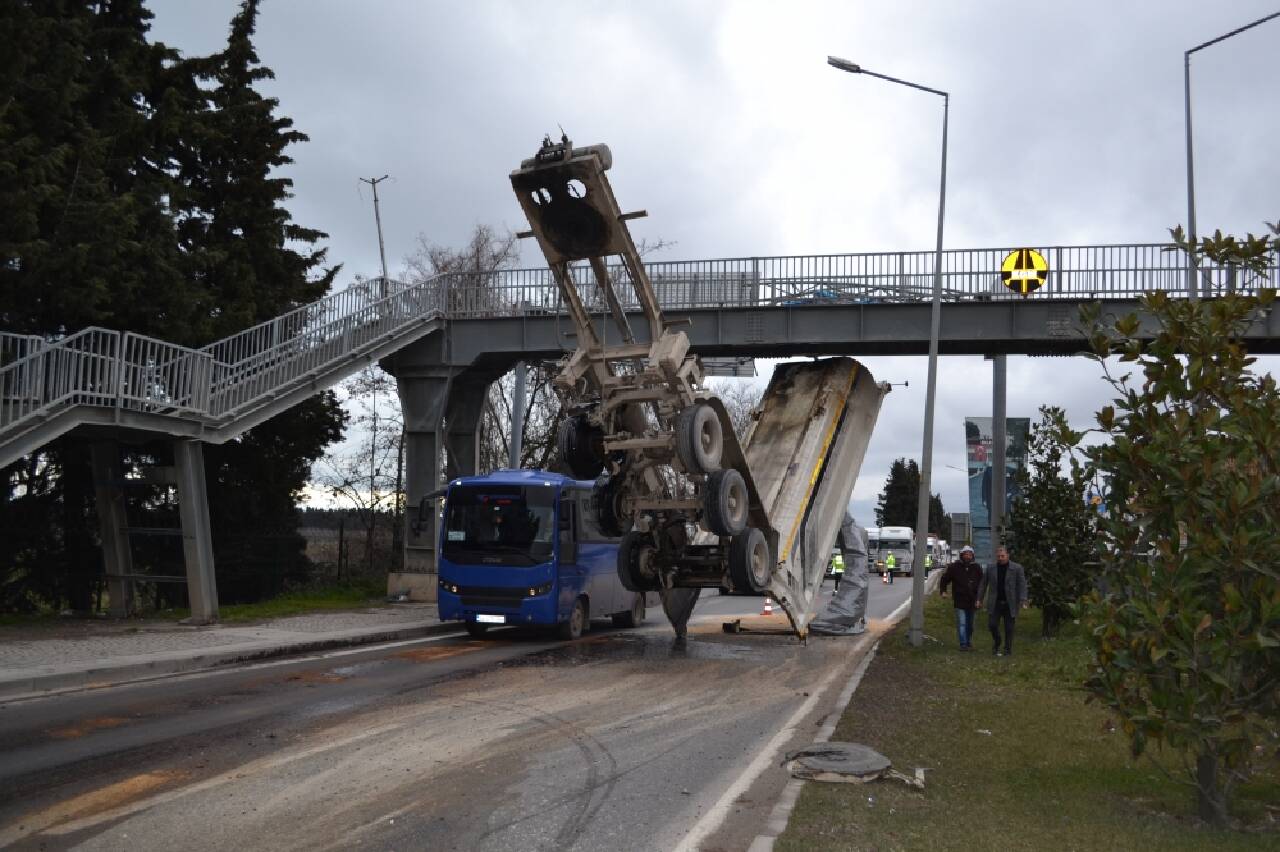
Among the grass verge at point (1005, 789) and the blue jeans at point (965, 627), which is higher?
the grass verge at point (1005, 789)

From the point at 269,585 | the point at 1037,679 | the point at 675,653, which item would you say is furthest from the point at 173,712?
the point at 269,585

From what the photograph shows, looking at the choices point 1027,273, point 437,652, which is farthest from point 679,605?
point 1027,273

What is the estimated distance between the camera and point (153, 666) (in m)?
13.7

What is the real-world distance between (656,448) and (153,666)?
7018 millimetres

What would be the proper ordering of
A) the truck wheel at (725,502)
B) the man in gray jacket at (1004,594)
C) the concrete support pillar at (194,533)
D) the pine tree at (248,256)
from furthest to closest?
the pine tree at (248,256) → the concrete support pillar at (194,533) → the man in gray jacket at (1004,594) → the truck wheel at (725,502)

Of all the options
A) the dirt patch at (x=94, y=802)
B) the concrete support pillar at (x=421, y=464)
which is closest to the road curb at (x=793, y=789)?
the dirt patch at (x=94, y=802)

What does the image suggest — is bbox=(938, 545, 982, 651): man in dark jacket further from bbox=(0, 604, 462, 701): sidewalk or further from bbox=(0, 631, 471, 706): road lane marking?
bbox=(0, 604, 462, 701): sidewalk

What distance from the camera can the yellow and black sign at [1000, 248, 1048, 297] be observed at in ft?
74.9

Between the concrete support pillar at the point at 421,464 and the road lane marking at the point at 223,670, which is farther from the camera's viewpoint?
the concrete support pillar at the point at 421,464

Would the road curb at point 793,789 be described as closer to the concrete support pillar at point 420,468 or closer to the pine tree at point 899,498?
the concrete support pillar at point 420,468

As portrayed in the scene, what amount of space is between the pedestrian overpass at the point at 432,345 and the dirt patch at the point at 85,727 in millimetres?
7157

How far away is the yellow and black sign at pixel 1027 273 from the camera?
2283 centimetres

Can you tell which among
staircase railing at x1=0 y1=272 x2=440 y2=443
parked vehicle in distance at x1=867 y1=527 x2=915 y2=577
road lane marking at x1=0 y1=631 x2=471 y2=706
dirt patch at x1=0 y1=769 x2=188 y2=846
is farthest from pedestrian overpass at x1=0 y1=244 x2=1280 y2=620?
parked vehicle in distance at x1=867 y1=527 x2=915 y2=577

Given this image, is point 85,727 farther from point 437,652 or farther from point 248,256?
point 248,256
